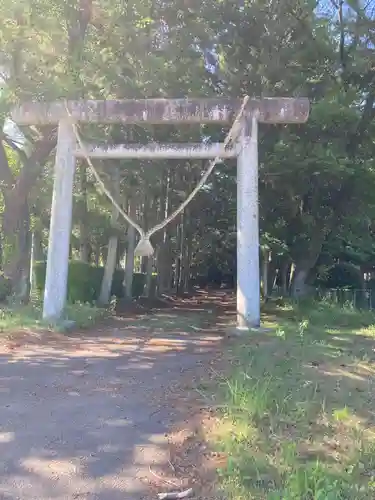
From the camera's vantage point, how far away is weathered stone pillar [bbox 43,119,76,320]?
473 inches

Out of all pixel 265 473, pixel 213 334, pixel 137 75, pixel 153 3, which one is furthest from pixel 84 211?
pixel 265 473

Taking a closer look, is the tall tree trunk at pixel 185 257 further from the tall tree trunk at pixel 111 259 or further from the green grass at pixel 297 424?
the green grass at pixel 297 424

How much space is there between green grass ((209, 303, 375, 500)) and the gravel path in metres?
0.62

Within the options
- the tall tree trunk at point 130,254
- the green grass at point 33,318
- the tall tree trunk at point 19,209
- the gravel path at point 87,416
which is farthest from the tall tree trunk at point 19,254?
the tall tree trunk at point 130,254

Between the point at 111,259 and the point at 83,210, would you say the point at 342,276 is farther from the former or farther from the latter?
the point at 83,210

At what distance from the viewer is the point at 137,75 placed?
1484 cm

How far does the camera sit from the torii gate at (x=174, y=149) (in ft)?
37.9

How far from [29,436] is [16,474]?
775 millimetres

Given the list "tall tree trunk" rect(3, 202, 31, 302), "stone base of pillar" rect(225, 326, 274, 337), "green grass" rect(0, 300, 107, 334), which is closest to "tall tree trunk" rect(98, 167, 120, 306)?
"tall tree trunk" rect(3, 202, 31, 302)

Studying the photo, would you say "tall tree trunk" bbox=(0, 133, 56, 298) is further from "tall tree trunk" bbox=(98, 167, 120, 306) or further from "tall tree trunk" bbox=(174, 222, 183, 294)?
"tall tree trunk" bbox=(174, 222, 183, 294)

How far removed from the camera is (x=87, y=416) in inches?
220

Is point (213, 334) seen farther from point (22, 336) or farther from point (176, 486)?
point (176, 486)

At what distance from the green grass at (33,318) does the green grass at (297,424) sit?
4.28 m

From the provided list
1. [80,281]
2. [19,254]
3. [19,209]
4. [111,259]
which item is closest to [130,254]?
[111,259]
